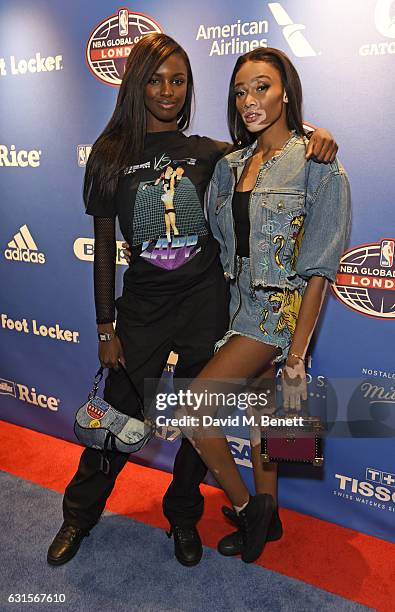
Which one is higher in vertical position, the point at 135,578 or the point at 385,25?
the point at 385,25

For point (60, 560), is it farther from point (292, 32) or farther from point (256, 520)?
point (292, 32)

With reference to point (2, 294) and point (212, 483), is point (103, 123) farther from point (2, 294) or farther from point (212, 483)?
point (212, 483)

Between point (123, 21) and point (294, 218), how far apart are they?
1429 mm

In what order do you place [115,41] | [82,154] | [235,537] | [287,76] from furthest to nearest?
[82,154]
[115,41]
[235,537]
[287,76]

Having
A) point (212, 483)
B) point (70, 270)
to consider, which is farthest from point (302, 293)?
point (70, 270)

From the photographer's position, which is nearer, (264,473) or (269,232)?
(269,232)

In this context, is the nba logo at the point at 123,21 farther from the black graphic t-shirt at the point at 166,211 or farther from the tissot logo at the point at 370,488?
the tissot logo at the point at 370,488

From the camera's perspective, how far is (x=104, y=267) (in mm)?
2232

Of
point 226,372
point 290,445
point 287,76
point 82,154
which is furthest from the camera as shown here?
point 82,154

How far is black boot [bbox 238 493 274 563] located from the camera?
2.17 m

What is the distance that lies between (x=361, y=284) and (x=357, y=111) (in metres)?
0.67

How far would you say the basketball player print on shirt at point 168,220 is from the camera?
81.4 inches

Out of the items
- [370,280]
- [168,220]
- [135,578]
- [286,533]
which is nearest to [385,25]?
[370,280]

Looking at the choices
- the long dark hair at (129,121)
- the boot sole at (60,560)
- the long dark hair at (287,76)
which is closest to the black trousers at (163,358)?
the boot sole at (60,560)
